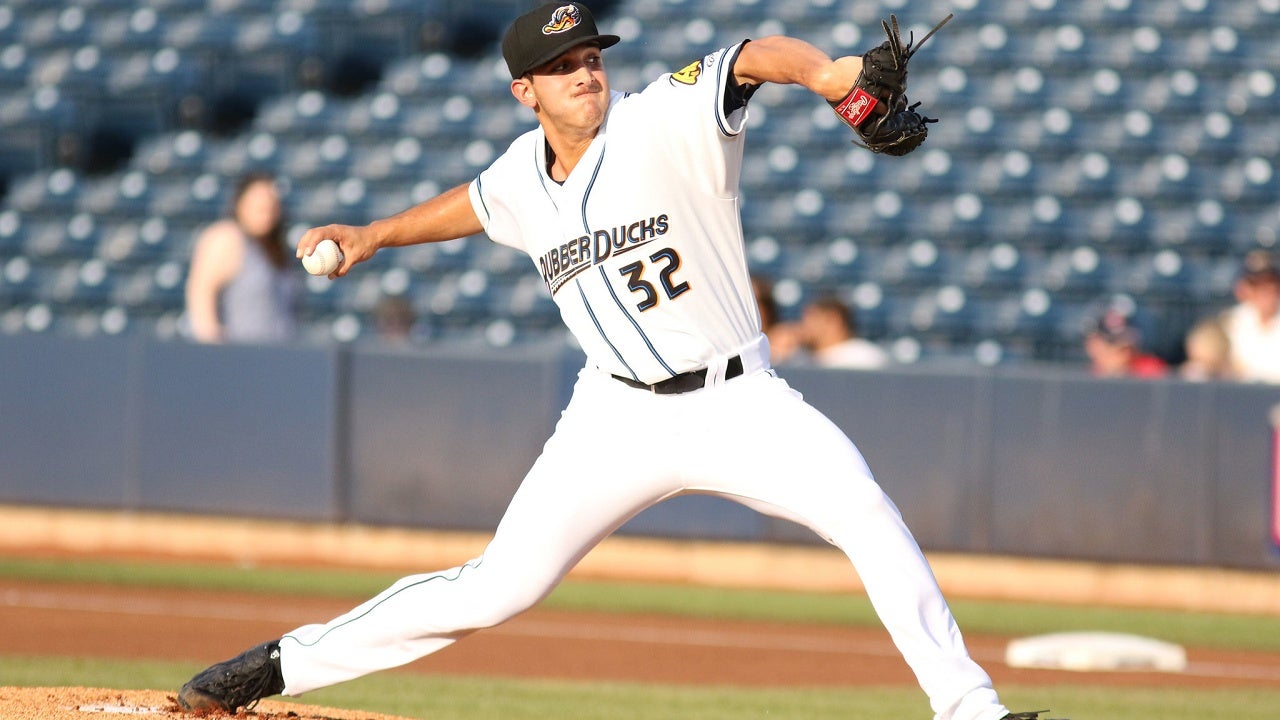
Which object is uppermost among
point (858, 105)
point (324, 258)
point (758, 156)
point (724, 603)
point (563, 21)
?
point (758, 156)

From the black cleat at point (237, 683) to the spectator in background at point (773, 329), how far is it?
3.85 metres

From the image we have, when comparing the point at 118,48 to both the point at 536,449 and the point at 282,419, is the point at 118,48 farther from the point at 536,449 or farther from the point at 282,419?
the point at 536,449

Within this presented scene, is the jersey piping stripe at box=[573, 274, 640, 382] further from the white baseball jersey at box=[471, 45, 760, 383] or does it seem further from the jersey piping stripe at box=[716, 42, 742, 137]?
the jersey piping stripe at box=[716, 42, 742, 137]

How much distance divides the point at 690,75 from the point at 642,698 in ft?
9.26

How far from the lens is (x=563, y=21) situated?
374 cm

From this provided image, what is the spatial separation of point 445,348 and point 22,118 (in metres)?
6.30

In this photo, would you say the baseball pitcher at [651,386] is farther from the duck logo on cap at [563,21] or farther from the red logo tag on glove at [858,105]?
the red logo tag on glove at [858,105]

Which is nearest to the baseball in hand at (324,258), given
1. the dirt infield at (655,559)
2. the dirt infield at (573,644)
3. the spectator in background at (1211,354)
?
the dirt infield at (573,644)

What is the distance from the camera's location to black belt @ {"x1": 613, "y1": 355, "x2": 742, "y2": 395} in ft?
12.5

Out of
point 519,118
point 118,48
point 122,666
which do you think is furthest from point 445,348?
point 118,48

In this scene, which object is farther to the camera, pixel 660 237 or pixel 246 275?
pixel 246 275

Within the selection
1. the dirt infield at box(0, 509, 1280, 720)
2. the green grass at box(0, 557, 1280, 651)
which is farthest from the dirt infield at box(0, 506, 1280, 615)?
the green grass at box(0, 557, 1280, 651)

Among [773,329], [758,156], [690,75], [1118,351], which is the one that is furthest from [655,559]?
[690,75]

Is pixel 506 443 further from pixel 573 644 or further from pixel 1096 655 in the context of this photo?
pixel 1096 655
